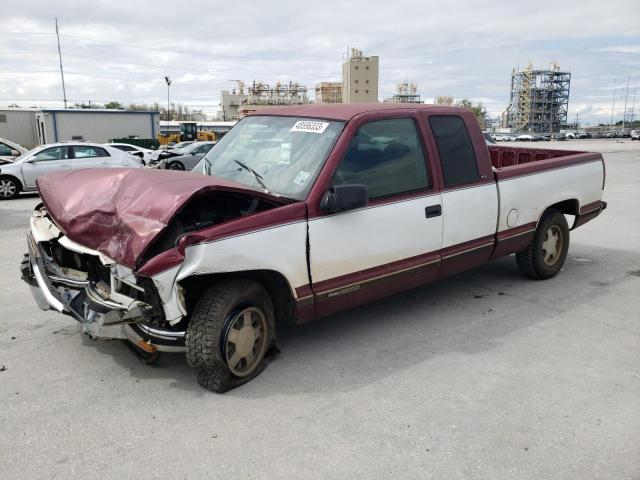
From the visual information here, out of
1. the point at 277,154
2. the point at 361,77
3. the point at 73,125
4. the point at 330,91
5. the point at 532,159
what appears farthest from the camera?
the point at 330,91

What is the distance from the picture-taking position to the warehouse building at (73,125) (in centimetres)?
4316

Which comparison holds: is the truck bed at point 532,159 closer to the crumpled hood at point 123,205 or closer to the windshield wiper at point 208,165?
the windshield wiper at point 208,165

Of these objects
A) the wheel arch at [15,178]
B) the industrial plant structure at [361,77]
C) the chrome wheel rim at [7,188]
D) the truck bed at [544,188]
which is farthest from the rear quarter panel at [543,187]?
the industrial plant structure at [361,77]

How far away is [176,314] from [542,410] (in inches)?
93.8

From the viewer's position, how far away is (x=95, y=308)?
11.7 ft

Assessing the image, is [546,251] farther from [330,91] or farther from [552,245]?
[330,91]

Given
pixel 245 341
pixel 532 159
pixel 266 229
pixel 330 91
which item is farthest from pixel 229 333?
pixel 330 91

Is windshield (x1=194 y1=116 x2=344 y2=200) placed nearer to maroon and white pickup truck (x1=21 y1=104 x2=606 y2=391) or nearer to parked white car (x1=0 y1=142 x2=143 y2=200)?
maroon and white pickup truck (x1=21 y1=104 x2=606 y2=391)

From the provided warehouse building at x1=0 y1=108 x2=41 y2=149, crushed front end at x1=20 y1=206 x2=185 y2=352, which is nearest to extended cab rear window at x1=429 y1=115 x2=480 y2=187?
crushed front end at x1=20 y1=206 x2=185 y2=352

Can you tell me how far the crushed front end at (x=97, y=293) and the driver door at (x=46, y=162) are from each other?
463 inches

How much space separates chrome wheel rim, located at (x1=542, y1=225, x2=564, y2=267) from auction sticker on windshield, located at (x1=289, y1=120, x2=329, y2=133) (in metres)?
3.12

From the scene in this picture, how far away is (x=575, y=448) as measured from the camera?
3029 mm

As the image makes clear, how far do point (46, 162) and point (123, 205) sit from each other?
43.3 ft

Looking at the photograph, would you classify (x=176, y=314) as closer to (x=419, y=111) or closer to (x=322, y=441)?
(x=322, y=441)
